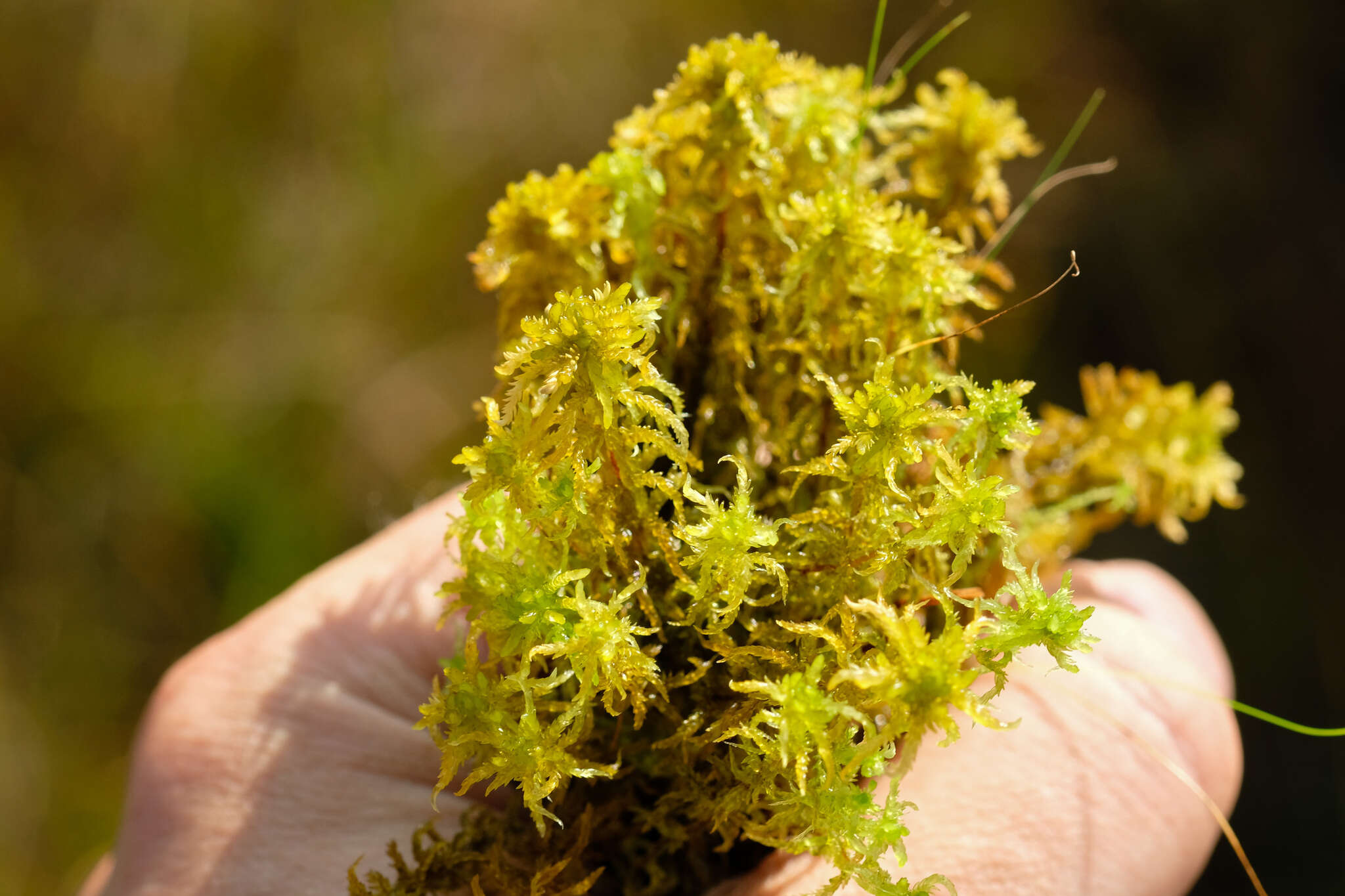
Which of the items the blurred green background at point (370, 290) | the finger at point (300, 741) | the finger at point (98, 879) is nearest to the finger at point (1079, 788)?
the finger at point (300, 741)

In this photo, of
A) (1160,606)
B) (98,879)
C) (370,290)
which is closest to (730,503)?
(1160,606)

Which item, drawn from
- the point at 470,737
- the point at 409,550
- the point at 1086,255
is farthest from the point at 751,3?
the point at 470,737

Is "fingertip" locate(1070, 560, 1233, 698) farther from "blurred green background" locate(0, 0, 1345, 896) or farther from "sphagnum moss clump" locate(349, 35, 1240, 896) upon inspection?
"blurred green background" locate(0, 0, 1345, 896)

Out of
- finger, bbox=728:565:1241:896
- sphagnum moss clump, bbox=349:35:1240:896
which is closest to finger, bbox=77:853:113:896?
sphagnum moss clump, bbox=349:35:1240:896

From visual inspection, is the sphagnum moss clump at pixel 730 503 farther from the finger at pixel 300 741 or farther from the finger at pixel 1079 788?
the finger at pixel 300 741

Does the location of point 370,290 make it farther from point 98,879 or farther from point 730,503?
point 730,503

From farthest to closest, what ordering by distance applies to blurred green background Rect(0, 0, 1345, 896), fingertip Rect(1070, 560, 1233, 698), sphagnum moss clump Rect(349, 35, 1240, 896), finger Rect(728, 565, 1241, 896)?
blurred green background Rect(0, 0, 1345, 896) < fingertip Rect(1070, 560, 1233, 698) < finger Rect(728, 565, 1241, 896) < sphagnum moss clump Rect(349, 35, 1240, 896)
